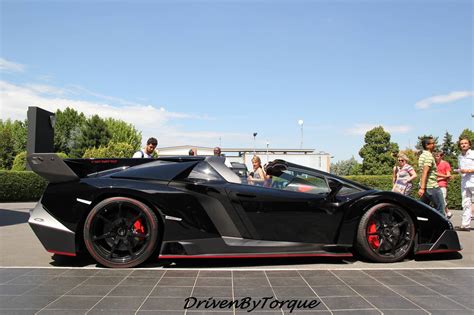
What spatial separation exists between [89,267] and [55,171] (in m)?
1.02

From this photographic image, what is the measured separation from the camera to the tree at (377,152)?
35.4 meters

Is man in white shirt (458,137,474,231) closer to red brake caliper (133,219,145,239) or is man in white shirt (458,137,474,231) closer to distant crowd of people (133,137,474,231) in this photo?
distant crowd of people (133,137,474,231)

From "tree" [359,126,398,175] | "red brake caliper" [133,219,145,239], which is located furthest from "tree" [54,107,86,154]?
"red brake caliper" [133,219,145,239]

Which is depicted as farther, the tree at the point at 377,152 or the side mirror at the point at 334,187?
the tree at the point at 377,152

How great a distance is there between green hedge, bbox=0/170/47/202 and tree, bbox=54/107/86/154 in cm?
3964

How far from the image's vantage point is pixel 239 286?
289 cm

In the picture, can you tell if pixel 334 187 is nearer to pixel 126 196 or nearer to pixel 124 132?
pixel 126 196

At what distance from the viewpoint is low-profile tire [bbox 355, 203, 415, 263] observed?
3666 millimetres

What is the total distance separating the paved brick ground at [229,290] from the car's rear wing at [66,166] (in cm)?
93

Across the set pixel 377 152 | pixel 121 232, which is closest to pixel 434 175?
pixel 121 232

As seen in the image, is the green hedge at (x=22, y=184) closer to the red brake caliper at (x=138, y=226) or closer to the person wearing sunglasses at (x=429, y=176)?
the person wearing sunglasses at (x=429, y=176)

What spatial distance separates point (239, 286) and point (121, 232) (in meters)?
1.35

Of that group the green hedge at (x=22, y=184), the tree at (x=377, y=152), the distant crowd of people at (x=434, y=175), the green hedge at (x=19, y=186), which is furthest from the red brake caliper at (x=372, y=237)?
the tree at (x=377, y=152)

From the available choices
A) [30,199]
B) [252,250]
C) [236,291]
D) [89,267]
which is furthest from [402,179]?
[30,199]
